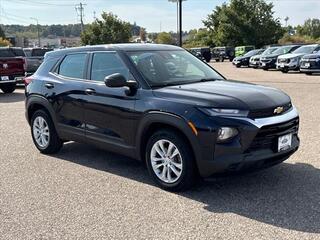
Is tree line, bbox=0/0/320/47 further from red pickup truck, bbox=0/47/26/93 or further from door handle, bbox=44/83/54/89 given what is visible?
door handle, bbox=44/83/54/89

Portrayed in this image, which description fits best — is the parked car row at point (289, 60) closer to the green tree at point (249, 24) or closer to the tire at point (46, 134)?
the tire at point (46, 134)

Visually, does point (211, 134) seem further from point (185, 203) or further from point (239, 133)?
point (185, 203)

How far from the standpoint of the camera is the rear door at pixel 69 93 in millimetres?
6402

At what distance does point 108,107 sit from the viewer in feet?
19.1

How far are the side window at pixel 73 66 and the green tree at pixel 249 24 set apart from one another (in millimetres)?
59161

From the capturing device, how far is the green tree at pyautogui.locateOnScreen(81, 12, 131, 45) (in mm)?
62600

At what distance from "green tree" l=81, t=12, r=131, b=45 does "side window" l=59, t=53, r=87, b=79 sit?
56141mm

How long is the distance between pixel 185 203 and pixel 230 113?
111 centimetres

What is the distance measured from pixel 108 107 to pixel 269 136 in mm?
2144

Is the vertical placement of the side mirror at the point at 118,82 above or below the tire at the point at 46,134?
above

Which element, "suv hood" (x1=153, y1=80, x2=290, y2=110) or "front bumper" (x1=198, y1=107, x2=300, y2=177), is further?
"suv hood" (x1=153, y1=80, x2=290, y2=110)

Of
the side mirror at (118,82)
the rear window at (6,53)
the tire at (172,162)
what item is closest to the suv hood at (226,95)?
the side mirror at (118,82)

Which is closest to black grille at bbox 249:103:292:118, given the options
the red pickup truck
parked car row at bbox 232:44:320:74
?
the red pickup truck

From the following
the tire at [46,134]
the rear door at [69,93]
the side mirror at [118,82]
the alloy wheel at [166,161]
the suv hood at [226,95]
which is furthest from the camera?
the tire at [46,134]
